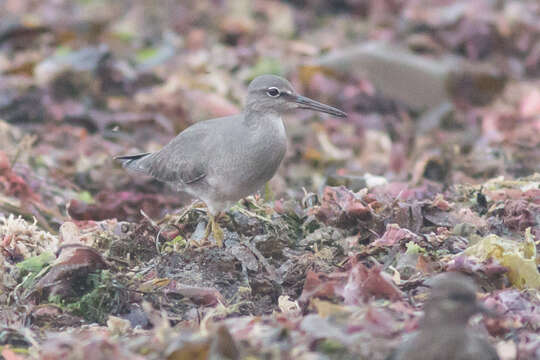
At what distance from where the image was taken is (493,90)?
11.5 meters

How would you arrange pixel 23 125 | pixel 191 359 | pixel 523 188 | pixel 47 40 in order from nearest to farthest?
pixel 191 359 → pixel 523 188 → pixel 23 125 → pixel 47 40

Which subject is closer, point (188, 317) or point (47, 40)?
point (188, 317)

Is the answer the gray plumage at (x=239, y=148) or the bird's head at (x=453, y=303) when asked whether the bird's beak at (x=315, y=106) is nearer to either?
the gray plumage at (x=239, y=148)

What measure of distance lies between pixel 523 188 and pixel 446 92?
16.7 feet

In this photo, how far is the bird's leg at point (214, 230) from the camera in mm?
5605

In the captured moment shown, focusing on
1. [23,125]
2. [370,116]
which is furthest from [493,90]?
[23,125]

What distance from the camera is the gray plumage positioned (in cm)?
568

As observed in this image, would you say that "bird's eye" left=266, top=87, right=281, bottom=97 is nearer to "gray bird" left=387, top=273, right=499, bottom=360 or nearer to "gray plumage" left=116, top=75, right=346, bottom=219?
"gray plumage" left=116, top=75, right=346, bottom=219

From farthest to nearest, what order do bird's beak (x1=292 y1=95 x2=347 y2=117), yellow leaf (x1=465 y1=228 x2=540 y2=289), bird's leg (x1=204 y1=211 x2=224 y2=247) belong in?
bird's beak (x1=292 y1=95 x2=347 y2=117)
bird's leg (x1=204 y1=211 x2=224 y2=247)
yellow leaf (x1=465 y1=228 x2=540 y2=289)

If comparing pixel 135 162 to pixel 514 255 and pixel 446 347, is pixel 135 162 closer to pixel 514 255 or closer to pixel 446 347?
pixel 514 255

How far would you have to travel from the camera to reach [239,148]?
18.8 ft

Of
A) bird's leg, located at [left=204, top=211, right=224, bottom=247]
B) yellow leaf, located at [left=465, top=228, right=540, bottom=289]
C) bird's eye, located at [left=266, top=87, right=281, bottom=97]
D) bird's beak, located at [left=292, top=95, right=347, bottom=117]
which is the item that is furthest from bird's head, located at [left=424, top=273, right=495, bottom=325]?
bird's eye, located at [left=266, top=87, right=281, bottom=97]

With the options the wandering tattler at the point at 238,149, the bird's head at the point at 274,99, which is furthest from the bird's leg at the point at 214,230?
the bird's head at the point at 274,99

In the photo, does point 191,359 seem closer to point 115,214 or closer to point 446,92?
point 115,214
